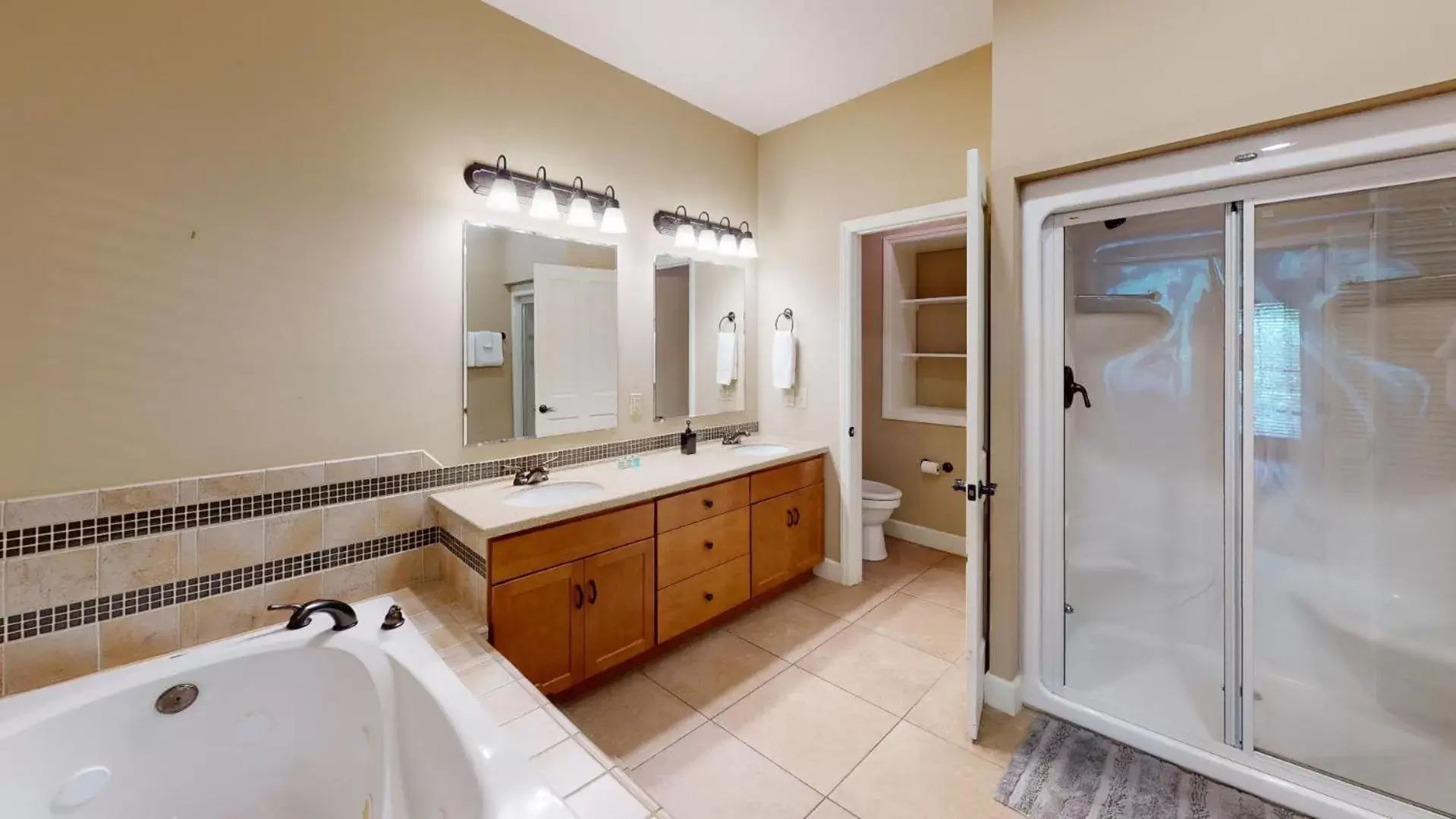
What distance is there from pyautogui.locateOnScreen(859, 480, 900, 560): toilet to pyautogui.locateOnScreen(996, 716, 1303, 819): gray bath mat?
5.49 feet

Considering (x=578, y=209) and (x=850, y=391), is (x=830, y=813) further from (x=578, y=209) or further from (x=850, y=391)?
(x=578, y=209)

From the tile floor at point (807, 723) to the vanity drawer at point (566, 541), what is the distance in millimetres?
618

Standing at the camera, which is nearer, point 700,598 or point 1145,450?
point 1145,450

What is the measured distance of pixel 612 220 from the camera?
102 inches

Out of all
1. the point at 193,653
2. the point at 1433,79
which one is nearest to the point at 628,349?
the point at 193,653

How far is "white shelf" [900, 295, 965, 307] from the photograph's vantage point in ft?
11.7

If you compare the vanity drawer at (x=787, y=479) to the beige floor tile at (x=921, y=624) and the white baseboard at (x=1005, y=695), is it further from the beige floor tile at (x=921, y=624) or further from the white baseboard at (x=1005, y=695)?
the white baseboard at (x=1005, y=695)

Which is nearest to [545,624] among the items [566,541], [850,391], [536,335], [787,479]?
[566,541]

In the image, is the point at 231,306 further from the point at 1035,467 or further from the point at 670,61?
the point at 1035,467

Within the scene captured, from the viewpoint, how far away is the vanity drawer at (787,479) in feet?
9.02

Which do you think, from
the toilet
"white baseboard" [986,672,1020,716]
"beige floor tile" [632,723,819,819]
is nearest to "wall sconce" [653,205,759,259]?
the toilet

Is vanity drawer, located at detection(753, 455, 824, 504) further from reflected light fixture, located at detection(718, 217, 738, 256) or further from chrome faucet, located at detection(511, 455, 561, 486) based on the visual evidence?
reflected light fixture, located at detection(718, 217, 738, 256)

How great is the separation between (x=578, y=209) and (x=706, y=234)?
2.69 ft

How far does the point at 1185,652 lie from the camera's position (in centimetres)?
216
